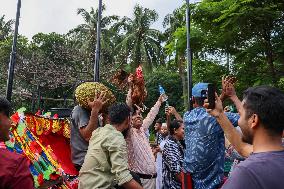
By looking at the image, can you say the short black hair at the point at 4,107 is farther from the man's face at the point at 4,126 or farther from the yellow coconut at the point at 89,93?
the yellow coconut at the point at 89,93

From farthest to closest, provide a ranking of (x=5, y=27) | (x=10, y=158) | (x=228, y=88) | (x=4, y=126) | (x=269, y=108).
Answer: (x=5, y=27) < (x=228, y=88) < (x=4, y=126) < (x=10, y=158) < (x=269, y=108)

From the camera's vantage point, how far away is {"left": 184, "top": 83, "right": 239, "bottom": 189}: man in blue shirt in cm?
372

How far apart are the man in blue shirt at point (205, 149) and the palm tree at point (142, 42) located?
97.3 ft

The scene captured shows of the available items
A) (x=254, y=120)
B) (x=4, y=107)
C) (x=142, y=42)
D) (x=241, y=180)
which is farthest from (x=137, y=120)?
(x=142, y=42)

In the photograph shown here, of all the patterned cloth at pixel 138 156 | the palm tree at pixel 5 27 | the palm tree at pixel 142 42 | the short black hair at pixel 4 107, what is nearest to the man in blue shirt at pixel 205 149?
the patterned cloth at pixel 138 156

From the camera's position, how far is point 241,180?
1.60 meters

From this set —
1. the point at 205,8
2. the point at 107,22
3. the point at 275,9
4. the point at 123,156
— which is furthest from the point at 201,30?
the point at 107,22

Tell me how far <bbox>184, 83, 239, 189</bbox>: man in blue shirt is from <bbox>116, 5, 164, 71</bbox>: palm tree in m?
29.7

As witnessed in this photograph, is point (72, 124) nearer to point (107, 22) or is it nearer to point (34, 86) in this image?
point (34, 86)

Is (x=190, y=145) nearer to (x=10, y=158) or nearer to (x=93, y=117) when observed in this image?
(x=93, y=117)

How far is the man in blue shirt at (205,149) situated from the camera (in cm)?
372

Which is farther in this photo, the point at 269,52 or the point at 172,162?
the point at 269,52

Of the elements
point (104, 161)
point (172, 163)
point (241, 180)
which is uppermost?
point (241, 180)

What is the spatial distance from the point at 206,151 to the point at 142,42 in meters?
30.9
